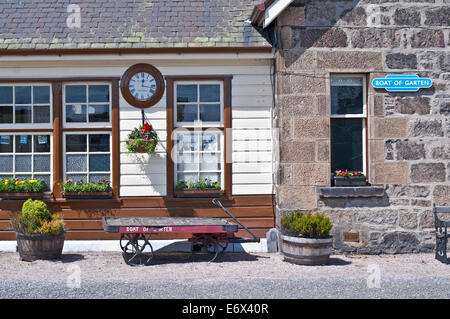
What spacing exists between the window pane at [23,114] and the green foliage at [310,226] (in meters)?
5.13

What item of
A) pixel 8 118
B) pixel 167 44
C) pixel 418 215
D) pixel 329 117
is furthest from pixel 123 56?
pixel 418 215

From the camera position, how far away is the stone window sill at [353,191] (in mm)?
8711

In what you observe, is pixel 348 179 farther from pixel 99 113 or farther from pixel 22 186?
pixel 22 186

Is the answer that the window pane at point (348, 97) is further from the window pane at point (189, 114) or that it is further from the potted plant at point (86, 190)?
the potted plant at point (86, 190)

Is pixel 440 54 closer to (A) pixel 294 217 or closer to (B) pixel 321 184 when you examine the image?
(B) pixel 321 184

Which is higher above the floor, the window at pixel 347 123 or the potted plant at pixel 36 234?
the window at pixel 347 123

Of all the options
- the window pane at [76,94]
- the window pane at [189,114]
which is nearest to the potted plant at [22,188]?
the window pane at [76,94]

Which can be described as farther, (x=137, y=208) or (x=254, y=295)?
(x=137, y=208)

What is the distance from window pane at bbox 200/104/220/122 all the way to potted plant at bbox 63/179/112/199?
2146 millimetres

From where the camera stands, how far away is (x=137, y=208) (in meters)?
9.33

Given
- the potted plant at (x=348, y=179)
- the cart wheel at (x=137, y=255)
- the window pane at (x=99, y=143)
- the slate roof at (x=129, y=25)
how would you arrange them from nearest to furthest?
the cart wheel at (x=137, y=255)
the potted plant at (x=348, y=179)
the slate roof at (x=129, y=25)
the window pane at (x=99, y=143)

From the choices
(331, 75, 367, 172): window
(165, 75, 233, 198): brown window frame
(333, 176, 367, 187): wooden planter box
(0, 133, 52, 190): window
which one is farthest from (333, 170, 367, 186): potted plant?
(0, 133, 52, 190): window

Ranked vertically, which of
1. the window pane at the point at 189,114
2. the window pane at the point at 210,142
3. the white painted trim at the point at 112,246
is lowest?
the white painted trim at the point at 112,246

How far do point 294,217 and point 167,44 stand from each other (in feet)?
12.3
